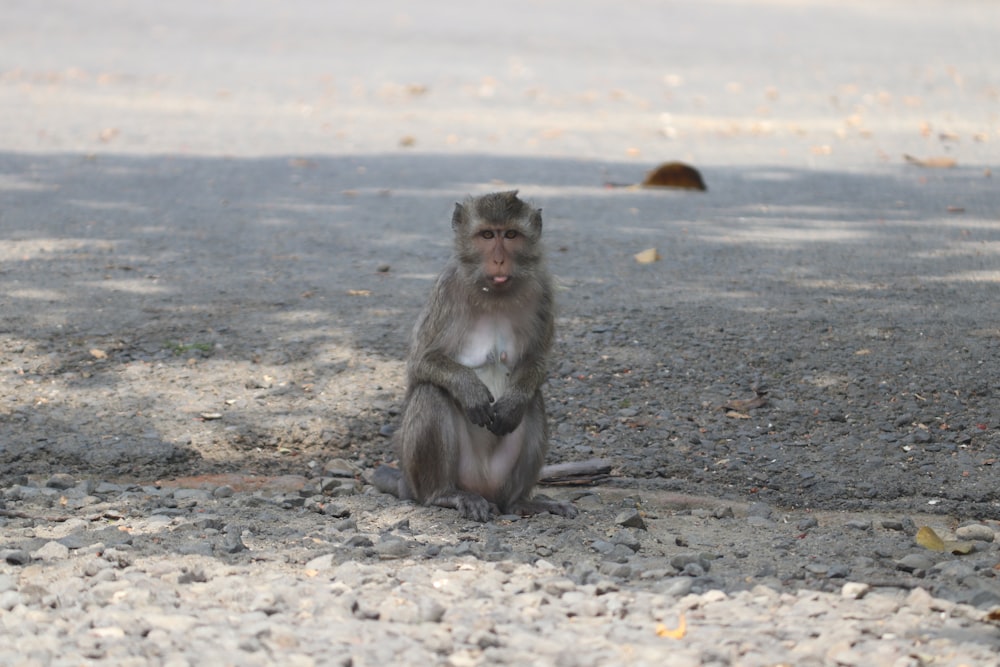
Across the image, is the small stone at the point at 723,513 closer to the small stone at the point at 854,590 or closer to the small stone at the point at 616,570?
the small stone at the point at 616,570

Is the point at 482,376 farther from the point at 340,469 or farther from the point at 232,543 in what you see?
the point at 232,543

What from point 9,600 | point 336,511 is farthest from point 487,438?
point 9,600

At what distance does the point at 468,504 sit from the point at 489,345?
2.25 feet

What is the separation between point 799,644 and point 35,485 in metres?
3.42

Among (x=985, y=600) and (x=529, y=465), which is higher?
(x=529, y=465)

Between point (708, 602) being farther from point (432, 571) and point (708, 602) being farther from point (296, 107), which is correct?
point (296, 107)

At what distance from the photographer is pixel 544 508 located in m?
5.71

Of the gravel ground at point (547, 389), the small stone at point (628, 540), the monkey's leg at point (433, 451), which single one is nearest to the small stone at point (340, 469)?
the gravel ground at point (547, 389)

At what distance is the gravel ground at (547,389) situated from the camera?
431 centimetres

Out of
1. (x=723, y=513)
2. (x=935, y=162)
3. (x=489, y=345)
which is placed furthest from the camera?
(x=935, y=162)

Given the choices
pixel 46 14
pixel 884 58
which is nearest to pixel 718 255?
pixel 884 58

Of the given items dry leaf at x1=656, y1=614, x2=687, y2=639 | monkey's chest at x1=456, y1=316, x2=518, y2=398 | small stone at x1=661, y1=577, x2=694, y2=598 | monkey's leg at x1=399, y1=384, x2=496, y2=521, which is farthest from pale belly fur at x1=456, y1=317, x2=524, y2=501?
dry leaf at x1=656, y1=614, x2=687, y2=639

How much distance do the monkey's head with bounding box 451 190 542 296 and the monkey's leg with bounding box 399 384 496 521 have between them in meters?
0.52

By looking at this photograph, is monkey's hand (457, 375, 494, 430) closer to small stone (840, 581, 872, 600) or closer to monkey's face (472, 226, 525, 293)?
monkey's face (472, 226, 525, 293)
